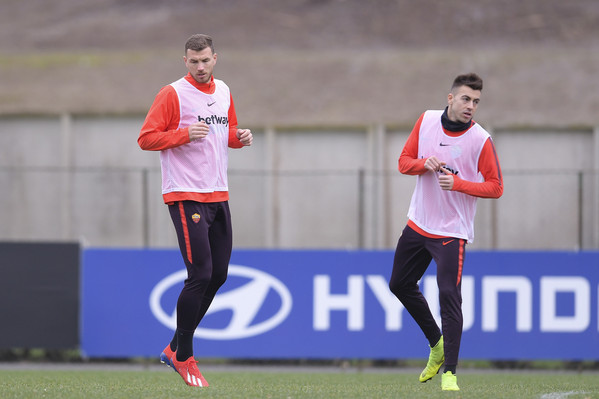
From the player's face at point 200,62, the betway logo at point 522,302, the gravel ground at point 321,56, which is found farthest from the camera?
the gravel ground at point 321,56

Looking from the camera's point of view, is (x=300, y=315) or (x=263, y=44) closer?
(x=300, y=315)

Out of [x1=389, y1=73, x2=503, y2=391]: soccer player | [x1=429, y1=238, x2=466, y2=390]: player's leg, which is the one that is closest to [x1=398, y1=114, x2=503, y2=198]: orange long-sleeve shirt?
[x1=389, y1=73, x2=503, y2=391]: soccer player

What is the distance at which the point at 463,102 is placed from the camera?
6.27m

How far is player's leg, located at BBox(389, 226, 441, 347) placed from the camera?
6605mm

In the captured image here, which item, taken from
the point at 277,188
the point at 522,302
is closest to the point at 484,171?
the point at 522,302

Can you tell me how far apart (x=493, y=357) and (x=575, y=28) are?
9.00 metres

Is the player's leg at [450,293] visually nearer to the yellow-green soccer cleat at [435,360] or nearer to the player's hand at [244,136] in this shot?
the yellow-green soccer cleat at [435,360]

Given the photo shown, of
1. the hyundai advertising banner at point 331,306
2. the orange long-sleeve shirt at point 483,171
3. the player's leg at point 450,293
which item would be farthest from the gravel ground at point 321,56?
the player's leg at point 450,293

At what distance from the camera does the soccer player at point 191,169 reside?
19.8 feet

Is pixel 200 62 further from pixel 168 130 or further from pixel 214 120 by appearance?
pixel 168 130

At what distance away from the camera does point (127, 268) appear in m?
10.7

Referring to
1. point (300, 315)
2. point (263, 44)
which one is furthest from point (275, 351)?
point (263, 44)

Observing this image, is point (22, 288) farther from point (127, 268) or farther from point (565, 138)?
point (565, 138)

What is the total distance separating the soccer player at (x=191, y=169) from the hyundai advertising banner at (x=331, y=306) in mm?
4386
